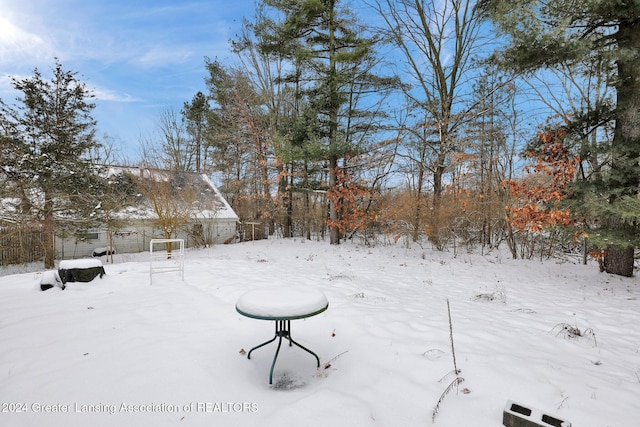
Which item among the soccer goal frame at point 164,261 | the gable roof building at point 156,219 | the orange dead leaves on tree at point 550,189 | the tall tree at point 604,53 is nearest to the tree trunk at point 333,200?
the gable roof building at point 156,219

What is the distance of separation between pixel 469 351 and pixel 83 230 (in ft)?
45.9

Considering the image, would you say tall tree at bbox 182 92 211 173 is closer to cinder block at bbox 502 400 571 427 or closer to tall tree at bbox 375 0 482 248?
tall tree at bbox 375 0 482 248

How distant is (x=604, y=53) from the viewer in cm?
530

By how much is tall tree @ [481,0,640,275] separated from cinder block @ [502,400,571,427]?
5.21 metres

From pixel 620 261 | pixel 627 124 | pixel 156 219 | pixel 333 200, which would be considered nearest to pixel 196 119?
pixel 156 219

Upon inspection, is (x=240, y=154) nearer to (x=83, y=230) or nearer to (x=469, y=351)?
(x=83, y=230)

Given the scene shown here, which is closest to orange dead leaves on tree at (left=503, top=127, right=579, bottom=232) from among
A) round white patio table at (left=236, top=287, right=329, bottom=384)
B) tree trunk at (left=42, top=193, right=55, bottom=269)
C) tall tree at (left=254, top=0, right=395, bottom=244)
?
round white patio table at (left=236, top=287, right=329, bottom=384)

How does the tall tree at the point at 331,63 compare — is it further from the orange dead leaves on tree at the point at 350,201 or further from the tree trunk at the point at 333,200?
the orange dead leaves on tree at the point at 350,201

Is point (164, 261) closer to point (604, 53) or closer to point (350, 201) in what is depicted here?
point (350, 201)

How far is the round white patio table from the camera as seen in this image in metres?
2.31

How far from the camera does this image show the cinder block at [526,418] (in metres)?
1.68

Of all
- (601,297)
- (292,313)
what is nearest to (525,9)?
(601,297)

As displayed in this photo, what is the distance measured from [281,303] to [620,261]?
8.41 metres

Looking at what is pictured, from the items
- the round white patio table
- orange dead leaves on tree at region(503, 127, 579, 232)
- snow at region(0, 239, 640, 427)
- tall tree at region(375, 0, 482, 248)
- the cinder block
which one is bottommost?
snow at region(0, 239, 640, 427)
